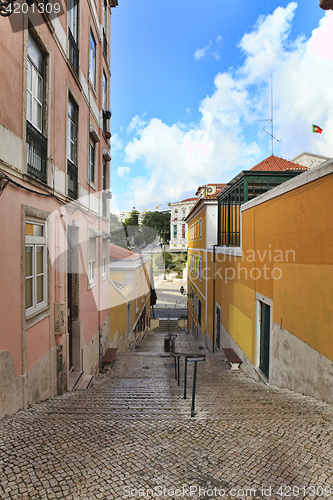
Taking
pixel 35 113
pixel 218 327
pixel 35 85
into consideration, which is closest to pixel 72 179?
pixel 35 113

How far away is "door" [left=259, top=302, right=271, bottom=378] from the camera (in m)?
6.87

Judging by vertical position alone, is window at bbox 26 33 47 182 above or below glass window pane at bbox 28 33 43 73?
below

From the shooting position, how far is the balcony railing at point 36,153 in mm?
4672

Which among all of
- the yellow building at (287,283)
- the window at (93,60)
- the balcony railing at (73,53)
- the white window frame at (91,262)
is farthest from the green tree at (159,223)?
the balcony railing at (73,53)

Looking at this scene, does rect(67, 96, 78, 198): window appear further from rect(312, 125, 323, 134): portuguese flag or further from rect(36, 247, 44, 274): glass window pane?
rect(312, 125, 323, 134): portuguese flag

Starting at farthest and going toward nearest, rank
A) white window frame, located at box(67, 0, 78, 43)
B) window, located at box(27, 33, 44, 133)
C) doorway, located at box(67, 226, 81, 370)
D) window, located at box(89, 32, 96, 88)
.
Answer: window, located at box(89, 32, 96, 88) → doorway, located at box(67, 226, 81, 370) → white window frame, located at box(67, 0, 78, 43) → window, located at box(27, 33, 44, 133)

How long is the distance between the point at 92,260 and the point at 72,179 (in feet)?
10.1

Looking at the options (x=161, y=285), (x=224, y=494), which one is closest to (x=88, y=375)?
(x=224, y=494)

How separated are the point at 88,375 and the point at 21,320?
437 centimetres

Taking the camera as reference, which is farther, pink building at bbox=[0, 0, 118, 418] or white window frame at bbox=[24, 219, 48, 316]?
white window frame at bbox=[24, 219, 48, 316]

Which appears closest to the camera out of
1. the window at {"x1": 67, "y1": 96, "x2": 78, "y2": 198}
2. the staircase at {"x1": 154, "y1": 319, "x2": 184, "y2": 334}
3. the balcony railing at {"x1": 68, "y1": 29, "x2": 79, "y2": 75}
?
the balcony railing at {"x1": 68, "y1": 29, "x2": 79, "y2": 75}

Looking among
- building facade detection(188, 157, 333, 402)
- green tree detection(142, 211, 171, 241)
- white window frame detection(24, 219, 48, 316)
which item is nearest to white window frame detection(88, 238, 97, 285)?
white window frame detection(24, 219, 48, 316)

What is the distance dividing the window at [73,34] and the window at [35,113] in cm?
192

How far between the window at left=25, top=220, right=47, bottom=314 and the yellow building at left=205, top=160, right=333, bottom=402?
452 centimetres
